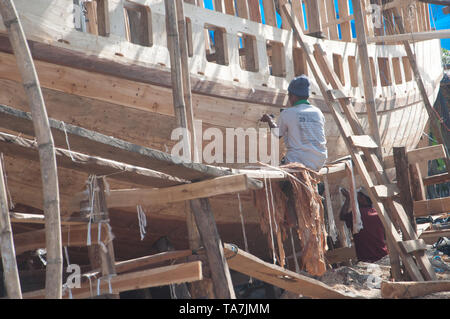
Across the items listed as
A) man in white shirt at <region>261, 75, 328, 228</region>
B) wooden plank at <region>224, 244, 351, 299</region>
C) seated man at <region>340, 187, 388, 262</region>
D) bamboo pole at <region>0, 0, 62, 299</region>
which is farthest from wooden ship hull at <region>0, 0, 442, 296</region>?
wooden plank at <region>224, 244, 351, 299</region>

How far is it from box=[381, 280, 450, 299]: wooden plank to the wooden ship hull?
6.86 ft

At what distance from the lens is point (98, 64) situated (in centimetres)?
528

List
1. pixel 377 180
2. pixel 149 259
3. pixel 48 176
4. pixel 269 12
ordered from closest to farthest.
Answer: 1. pixel 48 176
2. pixel 149 259
3. pixel 377 180
4. pixel 269 12

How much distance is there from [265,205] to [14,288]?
2.45 m

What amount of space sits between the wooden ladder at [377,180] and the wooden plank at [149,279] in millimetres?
2619

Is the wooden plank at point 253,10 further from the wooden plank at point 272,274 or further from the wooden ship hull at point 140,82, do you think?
the wooden plank at point 272,274

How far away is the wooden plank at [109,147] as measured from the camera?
364 centimetres

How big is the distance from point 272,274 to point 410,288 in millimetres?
1172

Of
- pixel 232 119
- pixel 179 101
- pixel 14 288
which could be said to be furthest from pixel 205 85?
pixel 14 288

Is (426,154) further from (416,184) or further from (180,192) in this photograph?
(180,192)

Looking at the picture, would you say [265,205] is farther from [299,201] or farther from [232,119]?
[232,119]

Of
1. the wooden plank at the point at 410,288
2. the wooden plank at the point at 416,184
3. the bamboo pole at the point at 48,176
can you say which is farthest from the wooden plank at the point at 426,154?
the bamboo pole at the point at 48,176

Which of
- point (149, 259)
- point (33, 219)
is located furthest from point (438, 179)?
point (33, 219)

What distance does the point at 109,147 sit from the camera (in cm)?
382
